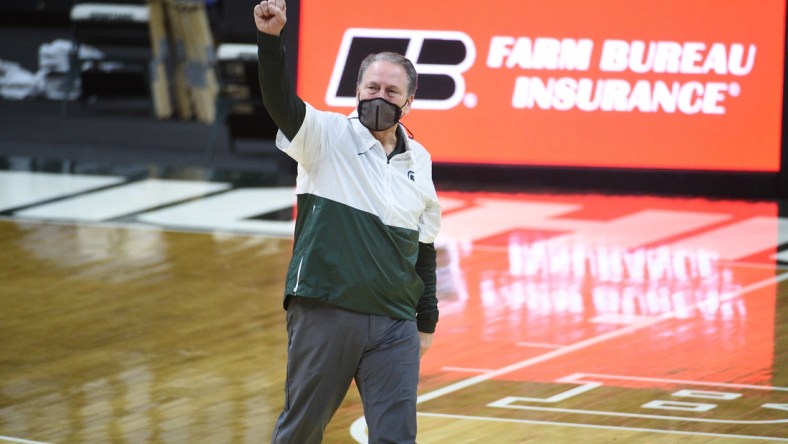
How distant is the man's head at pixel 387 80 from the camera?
3846mm

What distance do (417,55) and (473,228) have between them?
82.6 inches

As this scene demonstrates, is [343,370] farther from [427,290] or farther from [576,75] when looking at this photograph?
[576,75]

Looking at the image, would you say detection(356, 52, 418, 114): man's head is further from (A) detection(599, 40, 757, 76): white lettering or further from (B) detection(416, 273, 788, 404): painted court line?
(A) detection(599, 40, 757, 76): white lettering

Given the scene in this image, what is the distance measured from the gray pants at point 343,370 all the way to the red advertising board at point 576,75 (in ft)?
25.0

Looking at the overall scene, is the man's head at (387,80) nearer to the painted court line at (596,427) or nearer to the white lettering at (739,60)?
the painted court line at (596,427)

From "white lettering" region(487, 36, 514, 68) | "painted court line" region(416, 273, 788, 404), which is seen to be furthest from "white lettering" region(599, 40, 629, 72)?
"painted court line" region(416, 273, 788, 404)

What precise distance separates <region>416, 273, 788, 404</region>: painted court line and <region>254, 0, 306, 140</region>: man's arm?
2.44 metres

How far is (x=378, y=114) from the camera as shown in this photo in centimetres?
382

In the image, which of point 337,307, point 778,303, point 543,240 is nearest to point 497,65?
point 543,240

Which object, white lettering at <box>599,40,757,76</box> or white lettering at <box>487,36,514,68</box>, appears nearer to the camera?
white lettering at <box>599,40,757,76</box>

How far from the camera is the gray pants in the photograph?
3.87 m

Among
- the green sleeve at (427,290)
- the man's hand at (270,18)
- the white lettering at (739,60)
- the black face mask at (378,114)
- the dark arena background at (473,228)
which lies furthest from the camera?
the white lettering at (739,60)

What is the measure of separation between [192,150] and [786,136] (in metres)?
5.32

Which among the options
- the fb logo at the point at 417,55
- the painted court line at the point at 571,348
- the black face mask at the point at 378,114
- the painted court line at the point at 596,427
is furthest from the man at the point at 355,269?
the fb logo at the point at 417,55
